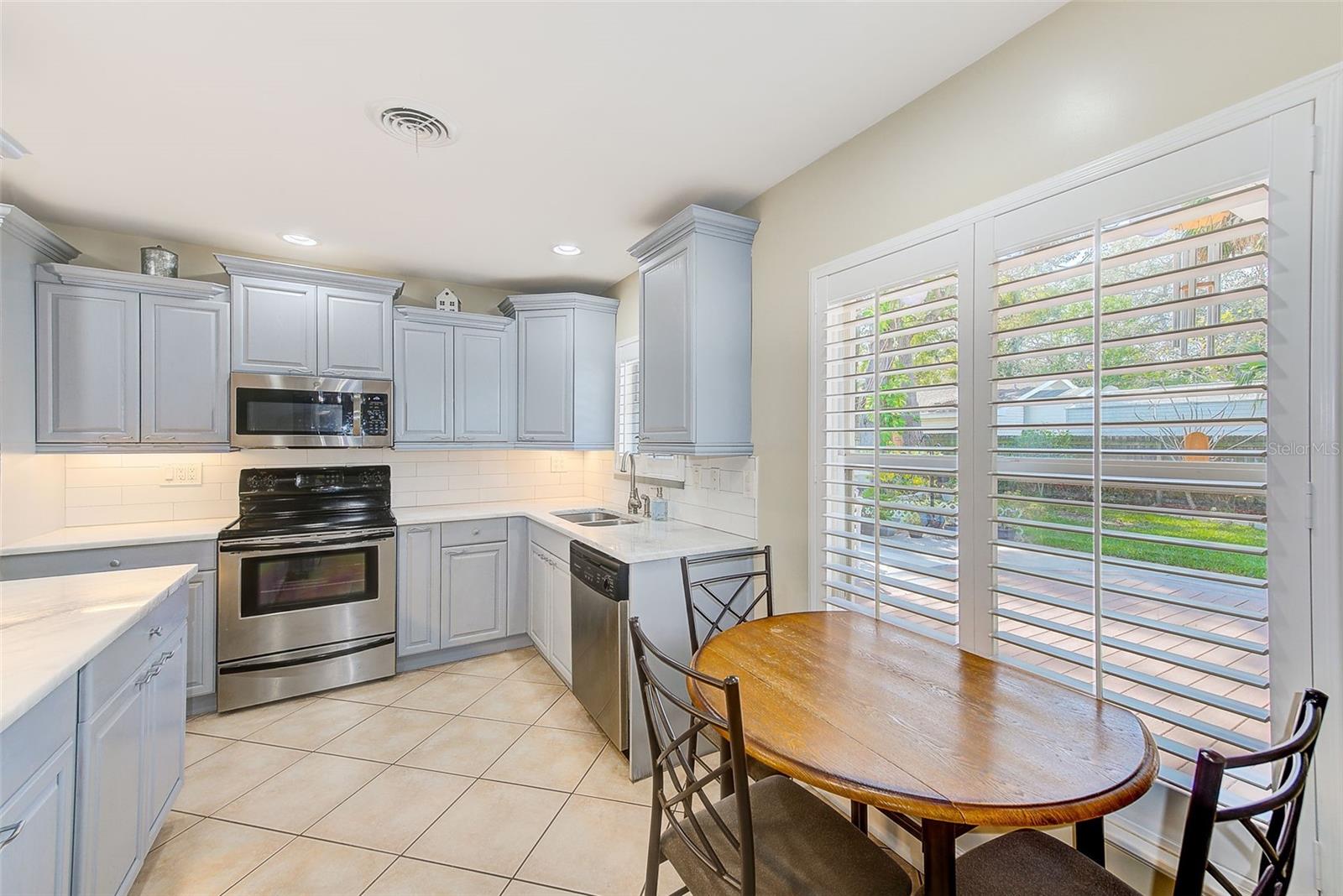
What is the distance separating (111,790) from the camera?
1.45 m

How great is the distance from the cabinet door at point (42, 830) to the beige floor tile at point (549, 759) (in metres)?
1.33

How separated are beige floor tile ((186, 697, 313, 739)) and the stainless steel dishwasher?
5.13ft

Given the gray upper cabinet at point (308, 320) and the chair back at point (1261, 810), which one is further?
the gray upper cabinet at point (308, 320)

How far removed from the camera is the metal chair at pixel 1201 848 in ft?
2.51

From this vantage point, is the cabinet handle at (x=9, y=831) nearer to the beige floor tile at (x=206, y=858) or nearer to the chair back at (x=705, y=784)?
the beige floor tile at (x=206, y=858)

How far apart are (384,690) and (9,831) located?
2260 mm

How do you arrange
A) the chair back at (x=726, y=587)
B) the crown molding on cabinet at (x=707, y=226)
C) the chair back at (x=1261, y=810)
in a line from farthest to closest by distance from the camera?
1. the crown molding on cabinet at (x=707, y=226)
2. the chair back at (x=726, y=587)
3. the chair back at (x=1261, y=810)

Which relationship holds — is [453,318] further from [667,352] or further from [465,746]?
[465,746]

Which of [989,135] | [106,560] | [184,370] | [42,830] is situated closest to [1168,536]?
[989,135]

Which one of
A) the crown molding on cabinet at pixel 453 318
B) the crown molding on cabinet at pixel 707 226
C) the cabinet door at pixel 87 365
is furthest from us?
the crown molding on cabinet at pixel 453 318

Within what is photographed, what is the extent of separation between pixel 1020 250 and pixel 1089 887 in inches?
60.3

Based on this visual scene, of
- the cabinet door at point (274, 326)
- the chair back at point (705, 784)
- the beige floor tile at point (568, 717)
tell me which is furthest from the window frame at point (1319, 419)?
the cabinet door at point (274, 326)

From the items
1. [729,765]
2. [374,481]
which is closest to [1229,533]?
[729,765]

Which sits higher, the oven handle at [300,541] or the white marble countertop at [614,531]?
the white marble countertop at [614,531]
